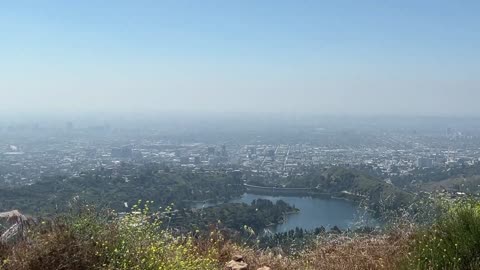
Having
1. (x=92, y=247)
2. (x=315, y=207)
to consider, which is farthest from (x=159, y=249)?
(x=315, y=207)

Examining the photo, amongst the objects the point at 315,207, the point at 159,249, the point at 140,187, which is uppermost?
the point at 159,249

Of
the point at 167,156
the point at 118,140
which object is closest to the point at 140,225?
the point at 167,156

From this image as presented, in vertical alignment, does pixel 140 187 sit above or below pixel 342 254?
below

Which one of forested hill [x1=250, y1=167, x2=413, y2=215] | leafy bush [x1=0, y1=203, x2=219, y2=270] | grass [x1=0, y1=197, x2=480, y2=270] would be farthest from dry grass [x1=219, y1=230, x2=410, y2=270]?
forested hill [x1=250, y1=167, x2=413, y2=215]

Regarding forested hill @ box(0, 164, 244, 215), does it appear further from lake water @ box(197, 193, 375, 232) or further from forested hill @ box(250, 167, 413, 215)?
forested hill @ box(250, 167, 413, 215)

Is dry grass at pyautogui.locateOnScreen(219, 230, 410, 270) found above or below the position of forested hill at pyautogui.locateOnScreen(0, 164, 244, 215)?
above

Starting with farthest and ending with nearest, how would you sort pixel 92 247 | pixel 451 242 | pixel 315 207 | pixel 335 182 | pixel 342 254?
pixel 335 182 → pixel 315 207 → pixel 342 254 → pixel 451 242 → pixel 92 247

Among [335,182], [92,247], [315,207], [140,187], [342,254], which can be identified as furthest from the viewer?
[335,182]

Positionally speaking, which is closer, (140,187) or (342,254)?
(342,254)

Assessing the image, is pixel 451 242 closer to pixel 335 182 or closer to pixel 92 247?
pixel 92 247
